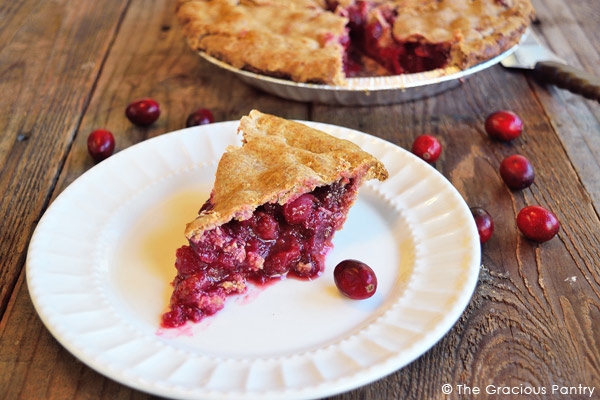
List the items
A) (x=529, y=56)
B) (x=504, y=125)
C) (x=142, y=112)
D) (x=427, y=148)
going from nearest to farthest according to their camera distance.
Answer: (x=427, y=148), (x=504, y=125), (x=142, y=112), (x=529, y=56)

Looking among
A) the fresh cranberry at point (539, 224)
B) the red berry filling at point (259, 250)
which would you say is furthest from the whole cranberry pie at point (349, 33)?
the fresh cranberry at point (539, 224)

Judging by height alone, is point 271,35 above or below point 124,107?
above

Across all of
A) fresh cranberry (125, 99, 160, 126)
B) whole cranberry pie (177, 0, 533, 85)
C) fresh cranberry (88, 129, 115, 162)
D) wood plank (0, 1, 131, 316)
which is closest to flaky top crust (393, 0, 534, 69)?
whole cranberry pie (177, 0, 533, 85)

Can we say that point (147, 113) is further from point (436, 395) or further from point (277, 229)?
point (436, 395)

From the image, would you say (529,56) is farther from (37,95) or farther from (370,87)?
(37,95)

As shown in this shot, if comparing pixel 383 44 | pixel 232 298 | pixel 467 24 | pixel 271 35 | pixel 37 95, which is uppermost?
pixel 467 24

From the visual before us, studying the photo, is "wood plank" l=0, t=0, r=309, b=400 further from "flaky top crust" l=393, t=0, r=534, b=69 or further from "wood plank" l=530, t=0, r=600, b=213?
"wood plank" l=530, t=0, r=600, b=213

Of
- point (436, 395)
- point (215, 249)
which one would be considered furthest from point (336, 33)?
point (436, 395)

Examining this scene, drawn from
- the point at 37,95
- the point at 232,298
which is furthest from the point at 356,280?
the point at 37,95
